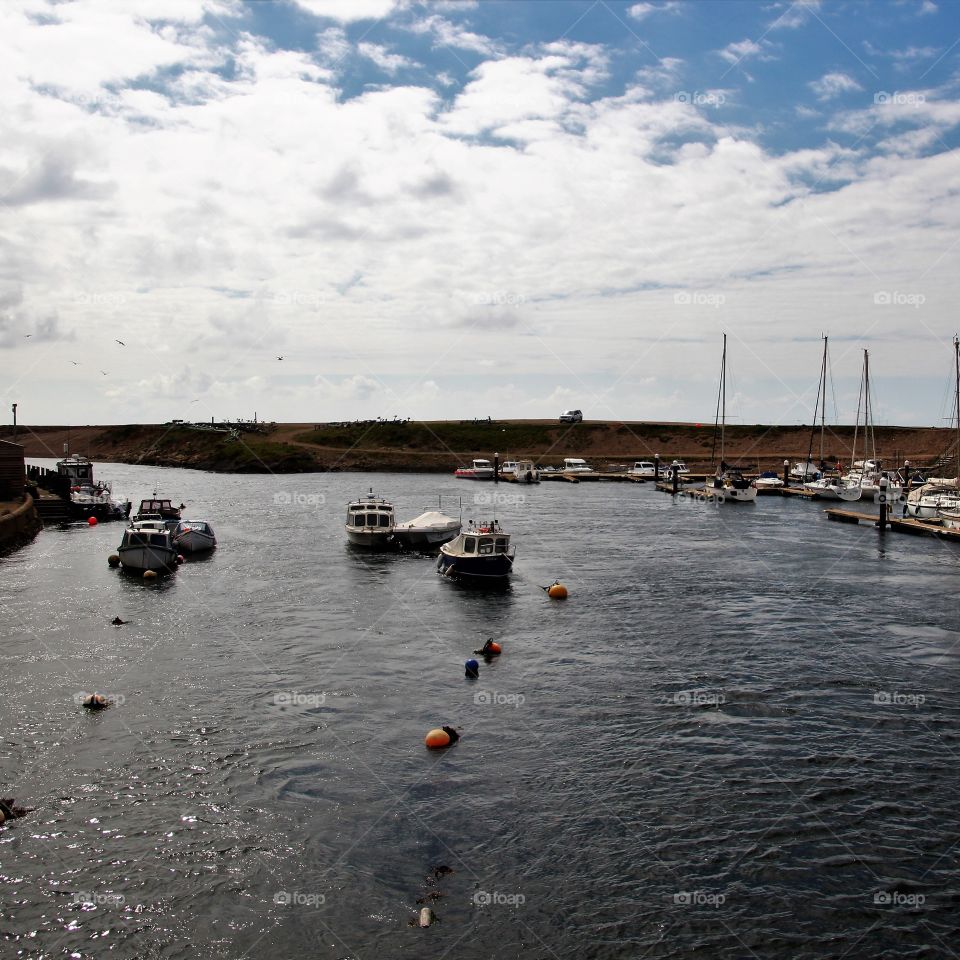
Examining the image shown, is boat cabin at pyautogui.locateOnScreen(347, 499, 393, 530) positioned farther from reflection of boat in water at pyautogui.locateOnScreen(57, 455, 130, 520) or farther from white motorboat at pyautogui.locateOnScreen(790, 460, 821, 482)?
white motorboat at pyautogui.locateOnScreen(790, 460, 821, 482)

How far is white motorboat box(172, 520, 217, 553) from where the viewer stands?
69375 mm

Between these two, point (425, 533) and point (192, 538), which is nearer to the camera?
point (192, 538)

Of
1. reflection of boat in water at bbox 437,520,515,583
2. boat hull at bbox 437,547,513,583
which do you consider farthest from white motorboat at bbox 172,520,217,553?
boat hull at bbox 437,547,513,583

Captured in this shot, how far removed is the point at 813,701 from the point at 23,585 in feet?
157

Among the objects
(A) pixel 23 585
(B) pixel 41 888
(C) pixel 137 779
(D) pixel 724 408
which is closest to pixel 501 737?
(C) pixel 137 779

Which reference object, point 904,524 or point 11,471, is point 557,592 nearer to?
point 904,524

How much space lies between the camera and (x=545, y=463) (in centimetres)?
18700

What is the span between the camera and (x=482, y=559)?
187ft

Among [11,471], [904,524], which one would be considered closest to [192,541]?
[11,471]

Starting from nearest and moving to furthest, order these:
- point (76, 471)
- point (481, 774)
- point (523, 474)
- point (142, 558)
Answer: point (481, 774) → point (142, 558) → point (76, 471) → point (523, 474)

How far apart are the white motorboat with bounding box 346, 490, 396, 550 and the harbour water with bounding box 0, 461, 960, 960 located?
1785cm

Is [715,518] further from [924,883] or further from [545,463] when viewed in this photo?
[545,463]

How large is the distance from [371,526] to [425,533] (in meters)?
4.70

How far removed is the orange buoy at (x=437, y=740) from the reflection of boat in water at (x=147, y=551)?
125 ft
